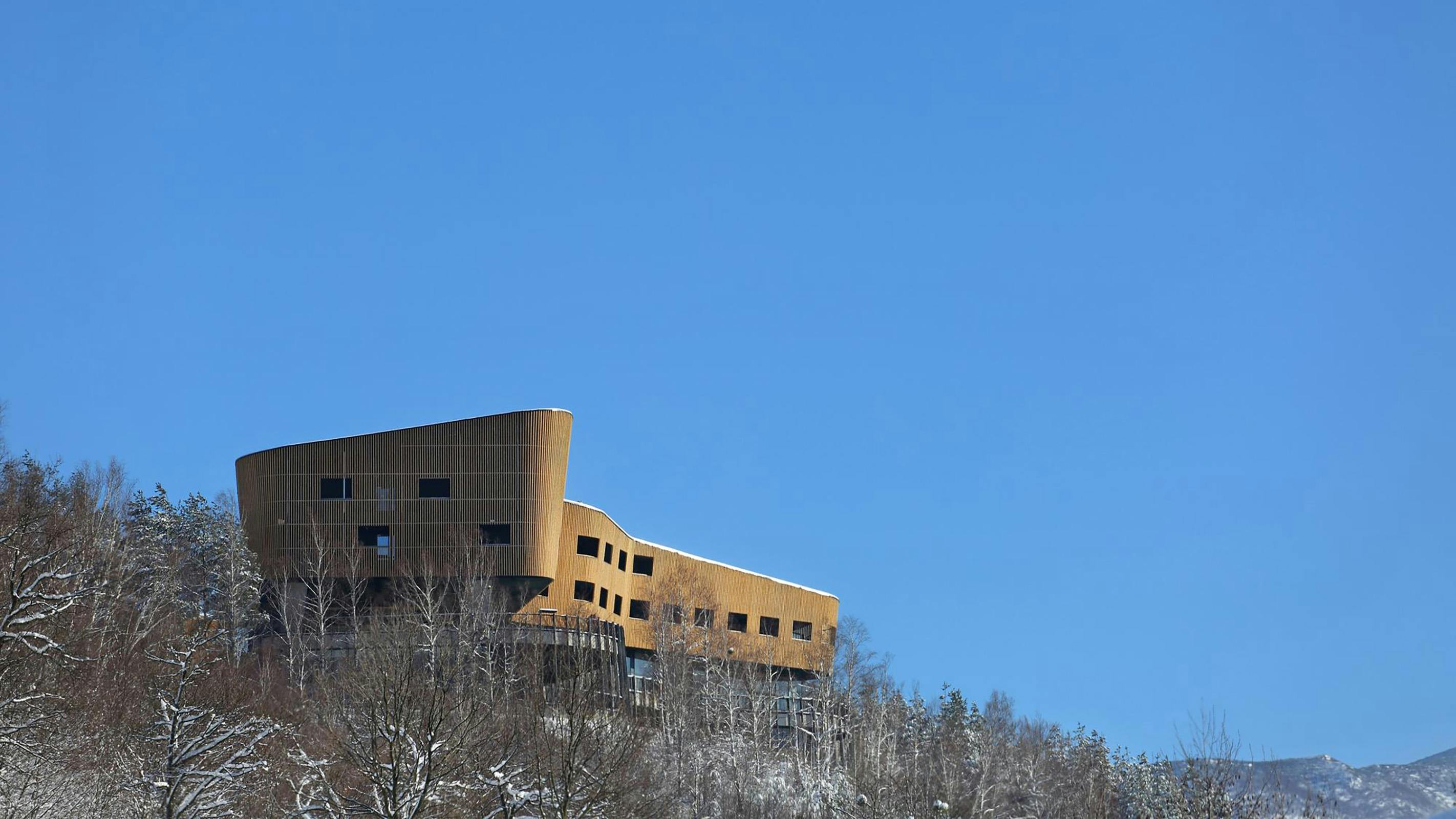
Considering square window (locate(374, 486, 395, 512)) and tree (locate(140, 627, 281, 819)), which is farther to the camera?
square window (locate(374, 486, 395, 512))

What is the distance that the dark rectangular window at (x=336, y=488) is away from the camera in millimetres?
68938

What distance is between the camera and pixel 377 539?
2707 inches

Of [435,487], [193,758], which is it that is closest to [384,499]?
[435,487]

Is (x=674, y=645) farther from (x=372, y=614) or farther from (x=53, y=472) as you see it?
(x=53, y=472)

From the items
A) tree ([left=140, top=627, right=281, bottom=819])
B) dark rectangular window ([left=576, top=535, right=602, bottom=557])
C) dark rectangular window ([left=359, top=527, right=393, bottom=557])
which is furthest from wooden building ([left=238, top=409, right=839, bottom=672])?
tree ([left=140, top=627, right=281, bottom=819])

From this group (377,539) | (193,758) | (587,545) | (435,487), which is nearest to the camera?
(193,758)

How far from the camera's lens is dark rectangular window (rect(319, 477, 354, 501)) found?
68.9 m

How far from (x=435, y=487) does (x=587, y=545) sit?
9.48 m

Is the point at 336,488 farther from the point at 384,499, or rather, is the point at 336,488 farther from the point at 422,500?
the point at 422,500

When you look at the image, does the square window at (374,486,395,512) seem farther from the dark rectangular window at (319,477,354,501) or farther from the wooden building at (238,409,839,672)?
the dark rectangular window at (319,477,354,501)

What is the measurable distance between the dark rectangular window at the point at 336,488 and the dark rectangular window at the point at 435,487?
3195mm

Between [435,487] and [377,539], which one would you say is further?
[435,487]

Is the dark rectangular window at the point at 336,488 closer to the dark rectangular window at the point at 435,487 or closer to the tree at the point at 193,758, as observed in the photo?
the dark rectangular window at the point at 435,487

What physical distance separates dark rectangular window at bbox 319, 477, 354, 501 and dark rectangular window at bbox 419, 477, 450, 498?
10.5ft
